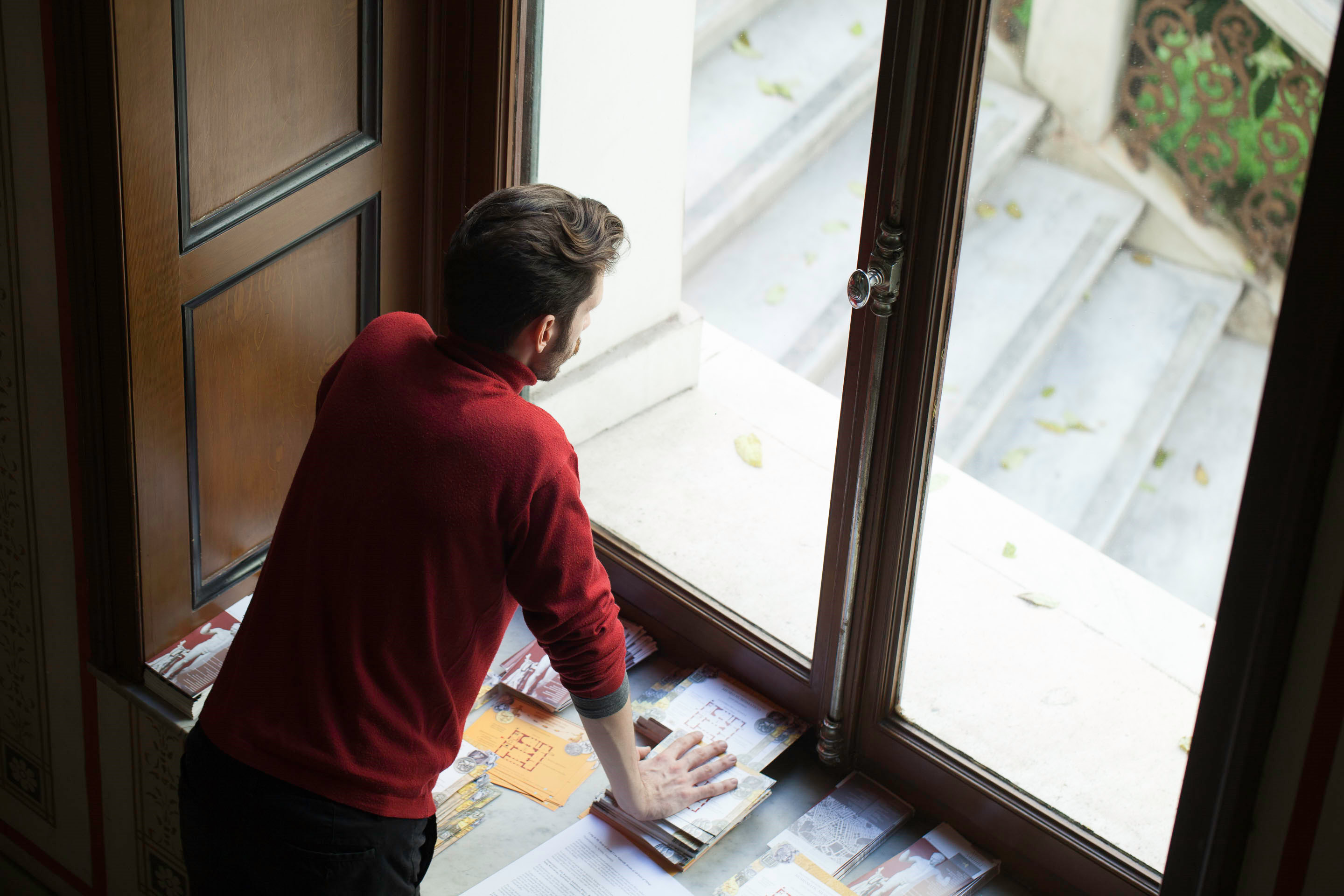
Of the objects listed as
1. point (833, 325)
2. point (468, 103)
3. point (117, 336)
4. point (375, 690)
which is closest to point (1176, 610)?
point (833, 325)

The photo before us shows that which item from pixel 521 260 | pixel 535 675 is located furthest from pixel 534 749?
pixel 521 260

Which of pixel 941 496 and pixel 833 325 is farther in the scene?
pixel 833 325

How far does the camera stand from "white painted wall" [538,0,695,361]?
245cm

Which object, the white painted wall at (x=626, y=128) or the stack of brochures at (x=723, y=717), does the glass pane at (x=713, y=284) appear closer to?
the white painted wall at (x=626, y=128)

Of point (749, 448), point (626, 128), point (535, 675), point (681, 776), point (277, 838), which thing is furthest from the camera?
point (749, 448)

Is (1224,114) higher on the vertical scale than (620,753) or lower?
higher

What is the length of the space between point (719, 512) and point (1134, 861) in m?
1.04

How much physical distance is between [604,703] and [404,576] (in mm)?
347

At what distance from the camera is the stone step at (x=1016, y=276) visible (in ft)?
5.85

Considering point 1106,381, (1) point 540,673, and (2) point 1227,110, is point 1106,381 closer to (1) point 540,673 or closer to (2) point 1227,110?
(2) point 1227,110

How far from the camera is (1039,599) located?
2203 mm

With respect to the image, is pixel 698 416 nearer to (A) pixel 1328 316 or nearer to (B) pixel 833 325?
(B) pixel 833 325

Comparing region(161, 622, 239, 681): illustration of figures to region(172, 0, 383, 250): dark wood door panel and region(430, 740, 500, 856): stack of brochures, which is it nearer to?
region(430, 740, 500, 856): stack of brochures

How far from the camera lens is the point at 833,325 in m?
2.54
